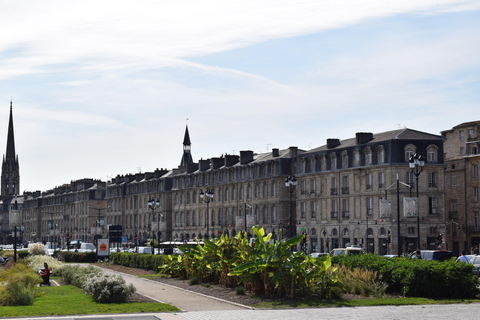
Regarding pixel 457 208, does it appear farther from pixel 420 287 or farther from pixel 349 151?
pixel 420 287

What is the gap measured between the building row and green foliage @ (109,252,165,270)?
29.9 ft

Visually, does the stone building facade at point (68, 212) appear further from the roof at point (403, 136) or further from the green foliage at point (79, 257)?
the green foliage at point (79, 257)

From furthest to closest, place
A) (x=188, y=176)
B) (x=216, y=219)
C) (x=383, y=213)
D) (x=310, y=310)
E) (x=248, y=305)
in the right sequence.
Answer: (x=188, y=176), (x=216, y=219), (x=383, y=213), (x=248, y=305), (x=310, y=310)

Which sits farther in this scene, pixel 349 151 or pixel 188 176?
pixel 188 176

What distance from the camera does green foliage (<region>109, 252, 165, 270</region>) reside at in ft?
139

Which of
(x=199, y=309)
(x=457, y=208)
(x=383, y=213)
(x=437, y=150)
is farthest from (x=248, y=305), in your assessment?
(x=457, y=208)

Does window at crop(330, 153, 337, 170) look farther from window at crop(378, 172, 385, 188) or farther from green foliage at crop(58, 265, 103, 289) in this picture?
green foliage at crop(58, 265, 103, 289)

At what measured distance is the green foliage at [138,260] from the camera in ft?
139

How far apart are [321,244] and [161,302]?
206ft

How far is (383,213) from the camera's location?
56312mm

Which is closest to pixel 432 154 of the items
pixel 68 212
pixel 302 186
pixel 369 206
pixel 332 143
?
pixel 369 206

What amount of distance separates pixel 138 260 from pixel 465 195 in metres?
48.9

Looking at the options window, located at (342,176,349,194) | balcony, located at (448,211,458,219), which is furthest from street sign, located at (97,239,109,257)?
balcony, located at (448,211,458,219)

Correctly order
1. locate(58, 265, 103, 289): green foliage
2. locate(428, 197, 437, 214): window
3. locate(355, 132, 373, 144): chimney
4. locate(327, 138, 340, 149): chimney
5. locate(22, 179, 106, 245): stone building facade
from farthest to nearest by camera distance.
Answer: locate(22, 179, 106, 245): stone building facade
locate(327, 138, 340, 149): chimney
locate(355, 132, 373, 144): chimney
locate(428, 197, 437, 214): window
locate(58, 265, 103, 289): green foliage
